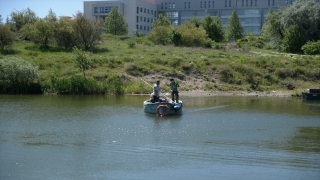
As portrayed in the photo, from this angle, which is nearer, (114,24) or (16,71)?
(16,71)

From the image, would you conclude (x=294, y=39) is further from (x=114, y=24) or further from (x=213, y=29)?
(x=114, y=24)

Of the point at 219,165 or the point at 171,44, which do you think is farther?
the point at 171,44

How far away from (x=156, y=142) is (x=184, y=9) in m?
115

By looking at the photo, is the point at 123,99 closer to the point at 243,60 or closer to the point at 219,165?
the point at 243,60

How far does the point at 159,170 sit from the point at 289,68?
1600 inches

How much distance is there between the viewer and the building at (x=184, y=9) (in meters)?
124

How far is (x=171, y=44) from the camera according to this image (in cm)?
7175

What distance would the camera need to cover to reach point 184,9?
133 metres

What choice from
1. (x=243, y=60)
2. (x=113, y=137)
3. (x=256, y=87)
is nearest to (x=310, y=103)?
(x=256, y=87)

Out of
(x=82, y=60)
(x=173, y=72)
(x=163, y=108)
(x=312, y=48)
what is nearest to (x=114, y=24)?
(x=312, y=48)

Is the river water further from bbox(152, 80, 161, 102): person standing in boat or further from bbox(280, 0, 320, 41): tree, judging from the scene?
bbox(280, 0, 320, 41): tree

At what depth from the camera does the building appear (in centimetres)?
12438

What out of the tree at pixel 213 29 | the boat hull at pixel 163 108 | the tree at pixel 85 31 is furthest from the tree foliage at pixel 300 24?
the boat hull at pixel 163 108

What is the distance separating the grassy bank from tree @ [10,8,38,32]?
22301mm
